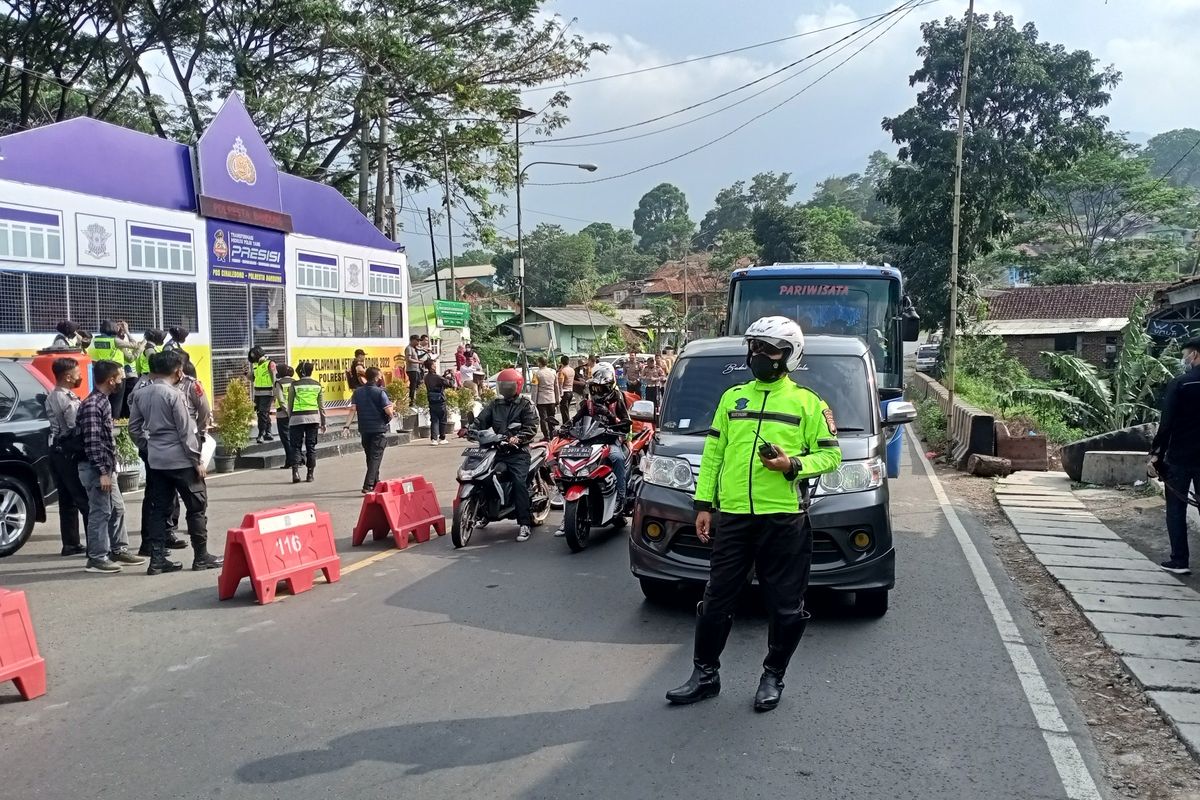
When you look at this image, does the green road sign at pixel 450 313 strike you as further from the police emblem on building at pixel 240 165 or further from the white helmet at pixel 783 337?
the white helmet at pixel 783 337

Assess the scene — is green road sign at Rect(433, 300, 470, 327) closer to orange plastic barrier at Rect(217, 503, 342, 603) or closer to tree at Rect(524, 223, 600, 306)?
orange plastic barrier at Rect(217, 503, 342, 603)

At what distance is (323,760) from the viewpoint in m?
4.07

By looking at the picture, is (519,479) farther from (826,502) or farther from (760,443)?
(760,443)

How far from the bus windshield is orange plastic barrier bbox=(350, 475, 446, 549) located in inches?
199

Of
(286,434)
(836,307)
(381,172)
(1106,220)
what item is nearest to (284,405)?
(286,434)

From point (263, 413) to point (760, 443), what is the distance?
13.4 metres

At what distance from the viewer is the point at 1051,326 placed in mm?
41844

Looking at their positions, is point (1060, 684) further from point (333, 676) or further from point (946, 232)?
point (946, 232)

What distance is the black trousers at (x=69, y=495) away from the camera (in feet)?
26.3

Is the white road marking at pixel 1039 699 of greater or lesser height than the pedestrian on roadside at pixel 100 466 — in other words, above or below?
below

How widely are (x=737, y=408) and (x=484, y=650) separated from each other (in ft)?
7.26

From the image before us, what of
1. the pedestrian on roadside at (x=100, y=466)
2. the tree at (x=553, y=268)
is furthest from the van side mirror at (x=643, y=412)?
the tree at (x=553, y=268)

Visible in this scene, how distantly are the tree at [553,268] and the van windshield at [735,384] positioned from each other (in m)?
61.7

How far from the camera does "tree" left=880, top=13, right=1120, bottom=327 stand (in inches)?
1201
